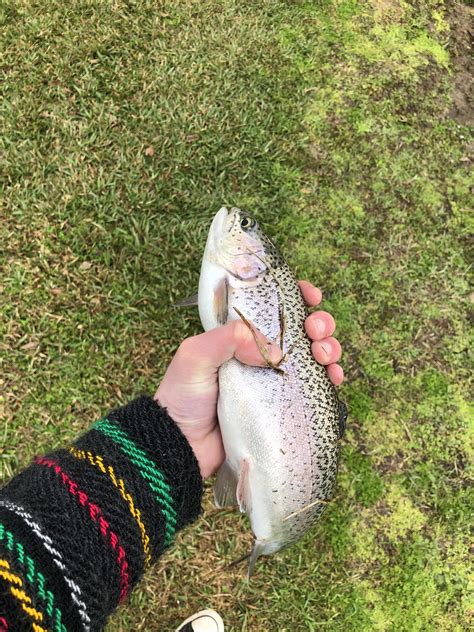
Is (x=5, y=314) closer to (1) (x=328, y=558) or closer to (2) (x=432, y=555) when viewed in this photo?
(1) (x=328, y=558)

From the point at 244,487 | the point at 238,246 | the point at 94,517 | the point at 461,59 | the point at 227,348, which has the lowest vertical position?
the point at 244,487

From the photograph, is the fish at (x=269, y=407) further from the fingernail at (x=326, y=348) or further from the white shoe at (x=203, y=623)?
the white shoe at (x=203, y=623)

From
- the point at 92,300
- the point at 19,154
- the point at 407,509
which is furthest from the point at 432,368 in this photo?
the point at 19,154

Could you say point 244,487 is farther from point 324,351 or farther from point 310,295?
point 310,295

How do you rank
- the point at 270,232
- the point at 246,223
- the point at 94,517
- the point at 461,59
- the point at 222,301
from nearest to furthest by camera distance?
the point at 94,517 → the point at 222,301 → the point at 246,223 → the point at 270,232 → the point at 461,59

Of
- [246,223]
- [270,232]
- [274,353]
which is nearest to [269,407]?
[274,353]

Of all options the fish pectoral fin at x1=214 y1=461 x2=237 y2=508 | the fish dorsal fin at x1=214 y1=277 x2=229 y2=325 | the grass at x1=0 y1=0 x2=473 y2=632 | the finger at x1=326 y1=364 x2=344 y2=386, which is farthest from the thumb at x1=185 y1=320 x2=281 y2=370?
the grass at x1=0 y1=0 x2=473 y2=632
